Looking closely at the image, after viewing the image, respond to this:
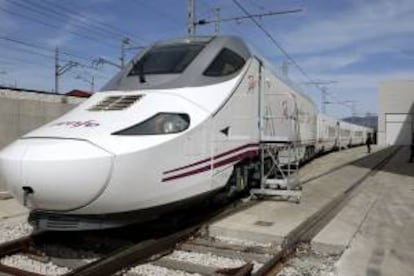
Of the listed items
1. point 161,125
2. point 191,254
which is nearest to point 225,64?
point 161,125

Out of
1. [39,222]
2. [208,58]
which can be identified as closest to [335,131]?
[208,58]

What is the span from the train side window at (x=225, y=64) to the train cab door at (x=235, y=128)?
0.25 m

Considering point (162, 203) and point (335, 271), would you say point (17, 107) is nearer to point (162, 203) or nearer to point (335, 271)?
point (162, 203)

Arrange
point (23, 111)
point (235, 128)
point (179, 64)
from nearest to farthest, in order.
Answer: point (179, 64) < point (235, 128) < point (23, 111)

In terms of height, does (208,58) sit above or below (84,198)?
above

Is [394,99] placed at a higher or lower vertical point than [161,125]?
higher

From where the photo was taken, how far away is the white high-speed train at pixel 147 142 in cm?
623

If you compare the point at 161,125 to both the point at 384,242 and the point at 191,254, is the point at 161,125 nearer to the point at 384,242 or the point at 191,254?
the point at 191,254

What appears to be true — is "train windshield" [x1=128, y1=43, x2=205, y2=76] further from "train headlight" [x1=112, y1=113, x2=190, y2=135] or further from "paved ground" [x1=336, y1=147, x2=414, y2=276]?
"paved ground" [x1=336, y1=147, x2=414, y2=276]

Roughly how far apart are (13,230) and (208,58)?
4.11 metres

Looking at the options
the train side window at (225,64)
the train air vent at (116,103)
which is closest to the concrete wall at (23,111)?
the train air vent at (116,103)

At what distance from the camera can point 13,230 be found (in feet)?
28.5

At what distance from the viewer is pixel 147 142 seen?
266 inches

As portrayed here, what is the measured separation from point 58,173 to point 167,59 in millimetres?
3391
